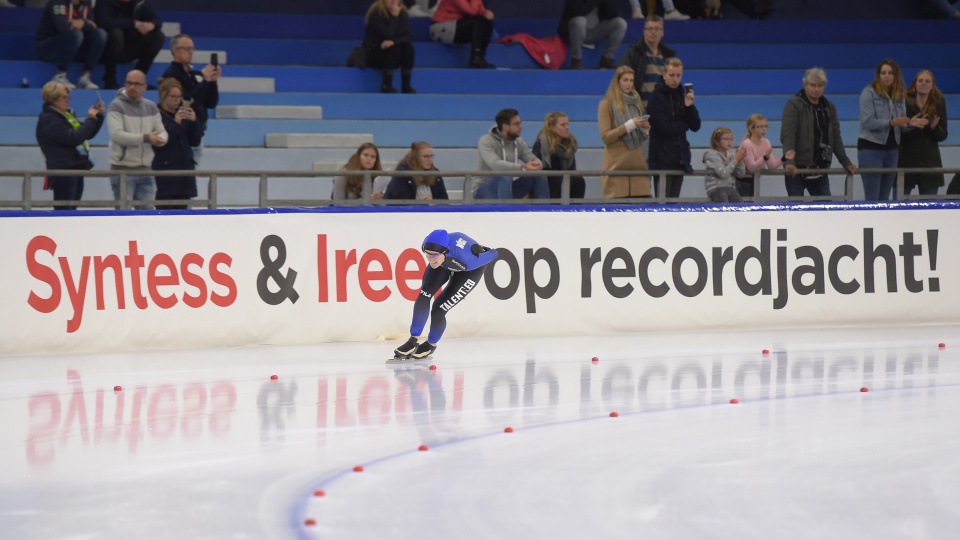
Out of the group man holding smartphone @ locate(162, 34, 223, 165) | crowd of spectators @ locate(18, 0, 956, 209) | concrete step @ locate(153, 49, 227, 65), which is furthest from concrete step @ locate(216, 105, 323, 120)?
man holding smartphone @ locate(162, 34, 223, 165)

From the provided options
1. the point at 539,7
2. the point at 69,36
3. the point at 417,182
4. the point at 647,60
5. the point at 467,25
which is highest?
the point at 539,7

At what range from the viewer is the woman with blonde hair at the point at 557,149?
1112 centimetres

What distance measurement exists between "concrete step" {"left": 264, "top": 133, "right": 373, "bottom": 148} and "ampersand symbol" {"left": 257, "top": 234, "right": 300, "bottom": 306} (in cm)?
326

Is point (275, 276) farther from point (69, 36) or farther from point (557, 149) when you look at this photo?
point (69, 36)

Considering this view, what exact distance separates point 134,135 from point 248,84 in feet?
13.3

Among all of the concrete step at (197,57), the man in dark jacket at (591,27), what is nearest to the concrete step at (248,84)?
the concrete step at (197,57)

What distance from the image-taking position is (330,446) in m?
6.03

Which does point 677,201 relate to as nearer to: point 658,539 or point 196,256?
point 196,256

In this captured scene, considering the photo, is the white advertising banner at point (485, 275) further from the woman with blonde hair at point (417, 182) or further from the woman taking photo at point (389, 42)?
the woman taking photo at point (389, 42)

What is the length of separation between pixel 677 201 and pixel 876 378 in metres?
3.39

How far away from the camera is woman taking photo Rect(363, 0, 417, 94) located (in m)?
13.4

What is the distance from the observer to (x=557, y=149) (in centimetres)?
1117

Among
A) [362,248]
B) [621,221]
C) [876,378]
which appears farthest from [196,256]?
[876,378]

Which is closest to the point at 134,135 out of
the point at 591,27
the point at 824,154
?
the point at 824,154
